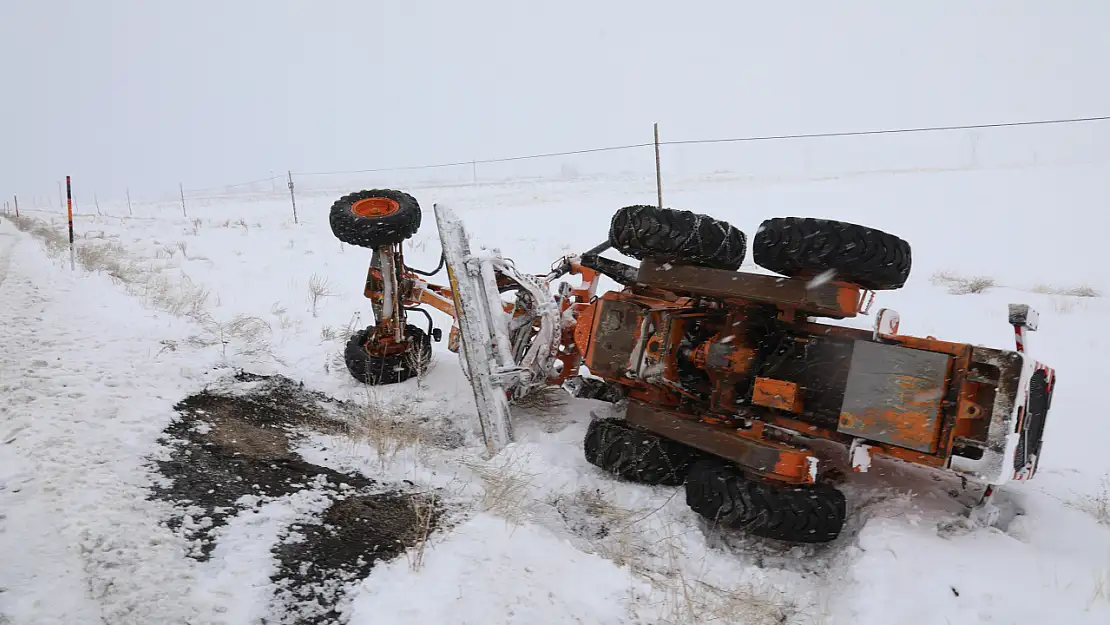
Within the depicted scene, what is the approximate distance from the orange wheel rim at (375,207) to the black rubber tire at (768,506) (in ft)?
11.7

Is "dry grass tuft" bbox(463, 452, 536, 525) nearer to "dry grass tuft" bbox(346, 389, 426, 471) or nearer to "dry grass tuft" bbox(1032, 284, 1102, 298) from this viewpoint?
"dry grass tuft" bbox(346, 389, 426, 471)

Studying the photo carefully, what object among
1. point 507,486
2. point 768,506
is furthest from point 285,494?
point 768,506

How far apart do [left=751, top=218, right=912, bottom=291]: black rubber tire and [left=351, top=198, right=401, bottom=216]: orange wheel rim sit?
341cm

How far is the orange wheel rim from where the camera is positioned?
6004 mm

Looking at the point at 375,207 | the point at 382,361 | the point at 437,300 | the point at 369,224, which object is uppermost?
the point at 375,207

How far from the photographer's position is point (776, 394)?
414 cm

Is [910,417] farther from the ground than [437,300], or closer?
closer

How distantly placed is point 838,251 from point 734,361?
1.00 metres

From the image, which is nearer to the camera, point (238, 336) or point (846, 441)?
point (846, 441)

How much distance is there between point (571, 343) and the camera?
220 inches

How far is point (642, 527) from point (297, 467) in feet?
6.67

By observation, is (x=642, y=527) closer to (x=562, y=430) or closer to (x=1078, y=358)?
(x=562, y=430)

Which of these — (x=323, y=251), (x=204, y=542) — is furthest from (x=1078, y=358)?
(x=323, y=251)

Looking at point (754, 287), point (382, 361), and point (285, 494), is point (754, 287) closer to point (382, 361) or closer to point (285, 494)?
point (285, 494)
